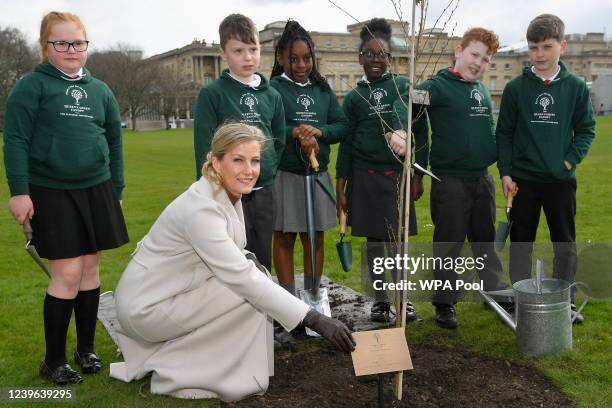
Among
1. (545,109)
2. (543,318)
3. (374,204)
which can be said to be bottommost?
(543,318)

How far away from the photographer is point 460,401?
343 centimetres

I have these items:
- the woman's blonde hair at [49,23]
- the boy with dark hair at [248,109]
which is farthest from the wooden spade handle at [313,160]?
the woman's blonde hair at [49,23]

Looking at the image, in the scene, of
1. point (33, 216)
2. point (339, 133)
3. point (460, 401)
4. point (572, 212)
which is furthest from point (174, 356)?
point (572, 212)

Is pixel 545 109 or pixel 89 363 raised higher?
pixel 545 109

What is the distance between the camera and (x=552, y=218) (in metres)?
4.77

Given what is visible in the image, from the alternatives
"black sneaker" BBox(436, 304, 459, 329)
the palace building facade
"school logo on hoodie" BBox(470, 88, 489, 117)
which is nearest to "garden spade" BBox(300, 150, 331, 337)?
"black sneaker" BBox(436, 304, 459, 329)

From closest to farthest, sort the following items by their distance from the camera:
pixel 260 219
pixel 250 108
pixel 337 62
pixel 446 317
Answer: pixel 250 108
pixel 260 219
pixel 446 317
pixel 337 62

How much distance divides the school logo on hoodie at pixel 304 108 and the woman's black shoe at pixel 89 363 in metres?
2.07

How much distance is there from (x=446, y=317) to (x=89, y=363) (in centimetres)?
243

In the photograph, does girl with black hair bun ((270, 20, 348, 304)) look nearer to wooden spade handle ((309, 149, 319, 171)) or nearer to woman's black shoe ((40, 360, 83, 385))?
wooden spade handle ((309, 149, 319, 171))

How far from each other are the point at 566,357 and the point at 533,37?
2.15m

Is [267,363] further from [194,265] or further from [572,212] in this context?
[572,212]

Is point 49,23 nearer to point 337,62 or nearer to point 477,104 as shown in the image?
point 477,104

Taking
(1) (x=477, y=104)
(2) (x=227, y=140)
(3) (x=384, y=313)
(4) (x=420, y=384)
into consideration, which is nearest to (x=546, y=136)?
(1) (x=477, y=104)
